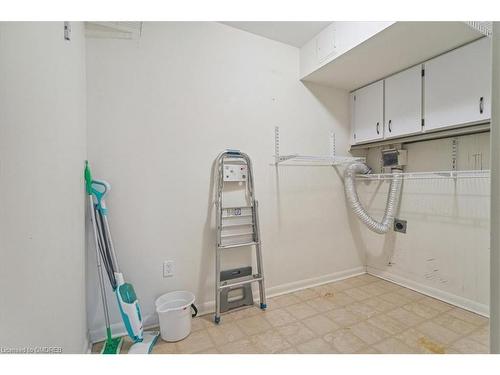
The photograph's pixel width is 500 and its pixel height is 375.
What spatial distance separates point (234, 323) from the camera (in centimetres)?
170

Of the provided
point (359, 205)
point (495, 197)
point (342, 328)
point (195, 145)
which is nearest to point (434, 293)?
point (359, 205)

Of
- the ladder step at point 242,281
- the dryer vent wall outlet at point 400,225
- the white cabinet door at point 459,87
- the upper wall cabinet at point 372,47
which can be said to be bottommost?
the ladder step at point 242,281

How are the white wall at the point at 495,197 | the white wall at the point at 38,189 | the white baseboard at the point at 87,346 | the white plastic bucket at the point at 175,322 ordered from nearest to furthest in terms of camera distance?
the white wall at the point at 495,197 → the white wall at the point at 38,189 → the white baseboard at the point at 87,346 → the white plastic bucket at the point at 175,322

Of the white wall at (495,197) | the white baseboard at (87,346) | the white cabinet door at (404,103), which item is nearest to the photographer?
the white wall at (495,197)

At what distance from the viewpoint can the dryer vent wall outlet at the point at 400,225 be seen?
228 cm

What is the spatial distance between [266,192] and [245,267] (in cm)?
68

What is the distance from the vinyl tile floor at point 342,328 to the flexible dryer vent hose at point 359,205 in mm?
620

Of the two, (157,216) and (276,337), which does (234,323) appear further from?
(157,216)

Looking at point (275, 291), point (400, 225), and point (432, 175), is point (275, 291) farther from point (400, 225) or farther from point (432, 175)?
point (432, 175)

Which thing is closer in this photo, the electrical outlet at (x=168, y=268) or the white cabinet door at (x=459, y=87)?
the white cabinet door at (x=459, y=87)

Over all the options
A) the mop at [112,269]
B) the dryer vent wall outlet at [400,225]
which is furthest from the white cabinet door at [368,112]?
the mop at [112,269]

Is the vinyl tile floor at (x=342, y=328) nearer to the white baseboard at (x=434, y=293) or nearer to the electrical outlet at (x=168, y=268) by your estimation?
the white baseboard at (x=434, y=293)

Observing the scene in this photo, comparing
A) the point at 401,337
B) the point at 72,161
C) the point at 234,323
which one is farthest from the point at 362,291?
Result: the point at 72,161

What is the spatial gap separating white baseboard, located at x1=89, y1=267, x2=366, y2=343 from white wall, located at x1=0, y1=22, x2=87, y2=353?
35 centimetres
